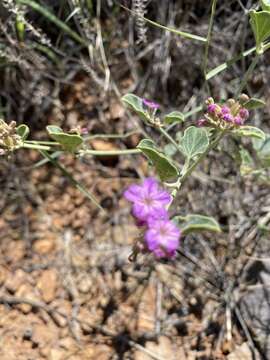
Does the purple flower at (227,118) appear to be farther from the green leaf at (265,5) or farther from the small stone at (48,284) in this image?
the small stone at (48,284)

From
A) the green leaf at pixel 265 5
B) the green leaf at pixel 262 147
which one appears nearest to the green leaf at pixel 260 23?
the green leaf at pixel 265 5

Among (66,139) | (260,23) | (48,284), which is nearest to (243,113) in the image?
(260,23)

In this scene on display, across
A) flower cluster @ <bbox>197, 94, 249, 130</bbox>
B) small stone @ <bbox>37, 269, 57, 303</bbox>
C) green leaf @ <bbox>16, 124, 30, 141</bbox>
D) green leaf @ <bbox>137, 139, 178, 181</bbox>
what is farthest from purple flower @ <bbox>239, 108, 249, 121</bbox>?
small stone @ <bbox>37, 269, 57, 303</bbox>

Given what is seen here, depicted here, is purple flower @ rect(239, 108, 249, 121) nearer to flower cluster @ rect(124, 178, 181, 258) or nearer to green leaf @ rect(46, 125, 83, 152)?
flower cluster @ rect(124, 178, 181, 258)

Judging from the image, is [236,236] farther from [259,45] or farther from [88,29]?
[88,29]

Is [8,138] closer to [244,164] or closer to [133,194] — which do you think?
[133,194]

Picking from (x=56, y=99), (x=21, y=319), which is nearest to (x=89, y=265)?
(x=21, y=319)
